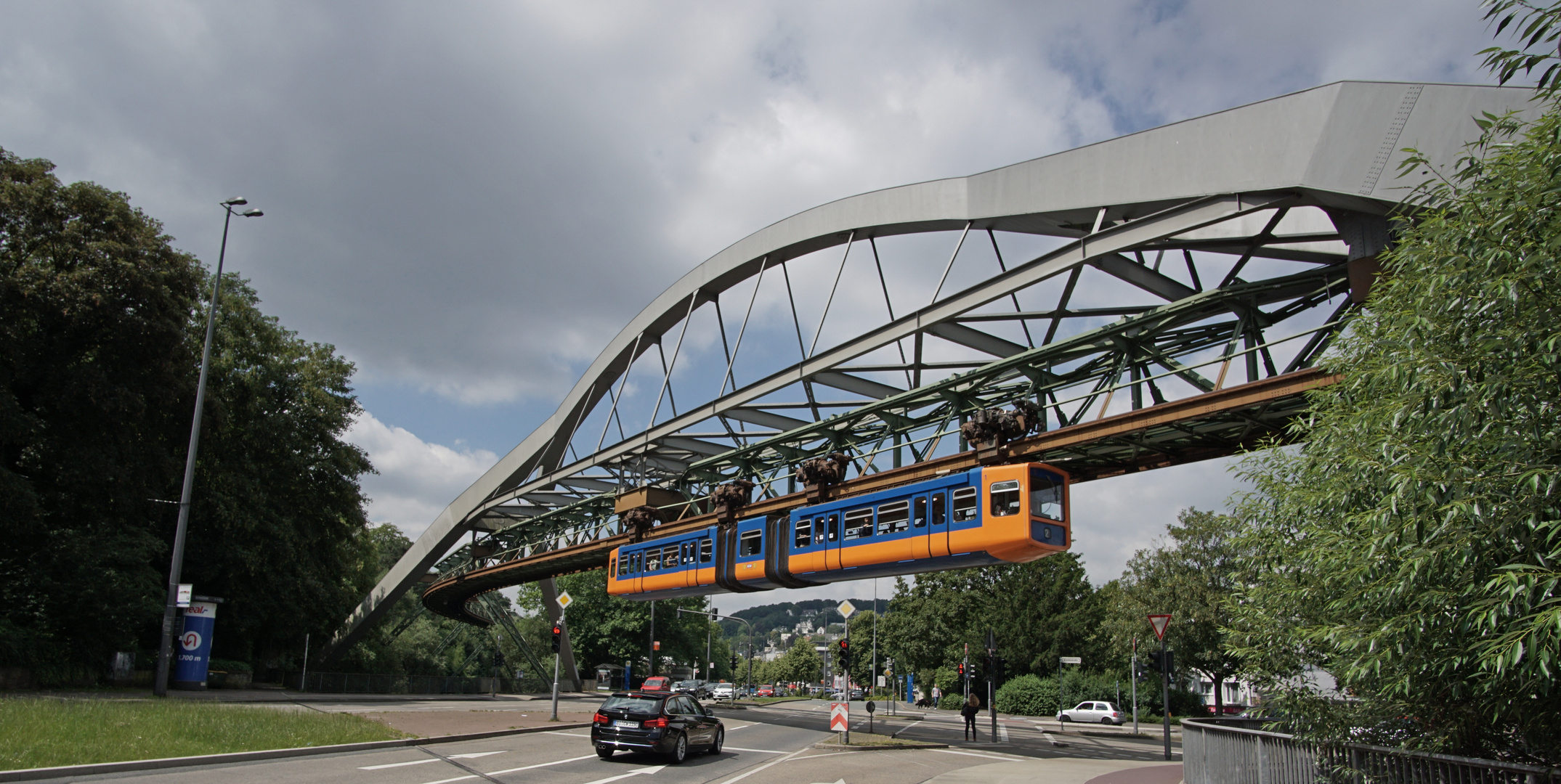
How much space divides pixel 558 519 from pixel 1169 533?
30497 millimetres

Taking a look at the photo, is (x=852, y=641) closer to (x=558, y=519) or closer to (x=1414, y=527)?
(x=558, y=519)

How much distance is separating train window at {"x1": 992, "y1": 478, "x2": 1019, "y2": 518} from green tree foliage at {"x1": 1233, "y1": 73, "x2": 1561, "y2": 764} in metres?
9.47

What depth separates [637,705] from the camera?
18078 mm

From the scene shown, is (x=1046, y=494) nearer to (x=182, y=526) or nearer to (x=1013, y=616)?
(x=182, y=526)

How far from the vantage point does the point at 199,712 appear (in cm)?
1786

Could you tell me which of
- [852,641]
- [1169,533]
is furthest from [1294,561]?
[852,641]

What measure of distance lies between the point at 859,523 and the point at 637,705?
740 centimetres

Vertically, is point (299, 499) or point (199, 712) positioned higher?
point (299, 499)

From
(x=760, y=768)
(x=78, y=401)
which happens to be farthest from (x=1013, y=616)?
(x=78, y=401)

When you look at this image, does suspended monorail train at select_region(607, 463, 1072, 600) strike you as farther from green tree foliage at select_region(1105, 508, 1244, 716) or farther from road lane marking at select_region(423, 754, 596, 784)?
green tree foliage at select_region(1105, 508, 1244, 716)

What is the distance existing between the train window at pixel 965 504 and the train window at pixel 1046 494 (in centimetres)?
121

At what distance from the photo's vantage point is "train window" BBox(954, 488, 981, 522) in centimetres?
1944

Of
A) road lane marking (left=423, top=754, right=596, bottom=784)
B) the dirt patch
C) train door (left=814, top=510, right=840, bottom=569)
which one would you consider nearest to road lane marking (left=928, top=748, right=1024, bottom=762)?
train door (left=814, top=510, right=840, bottom=569)

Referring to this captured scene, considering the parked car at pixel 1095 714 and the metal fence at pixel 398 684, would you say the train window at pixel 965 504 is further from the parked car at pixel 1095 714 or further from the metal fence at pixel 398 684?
the metal fence at pixel 398 684
